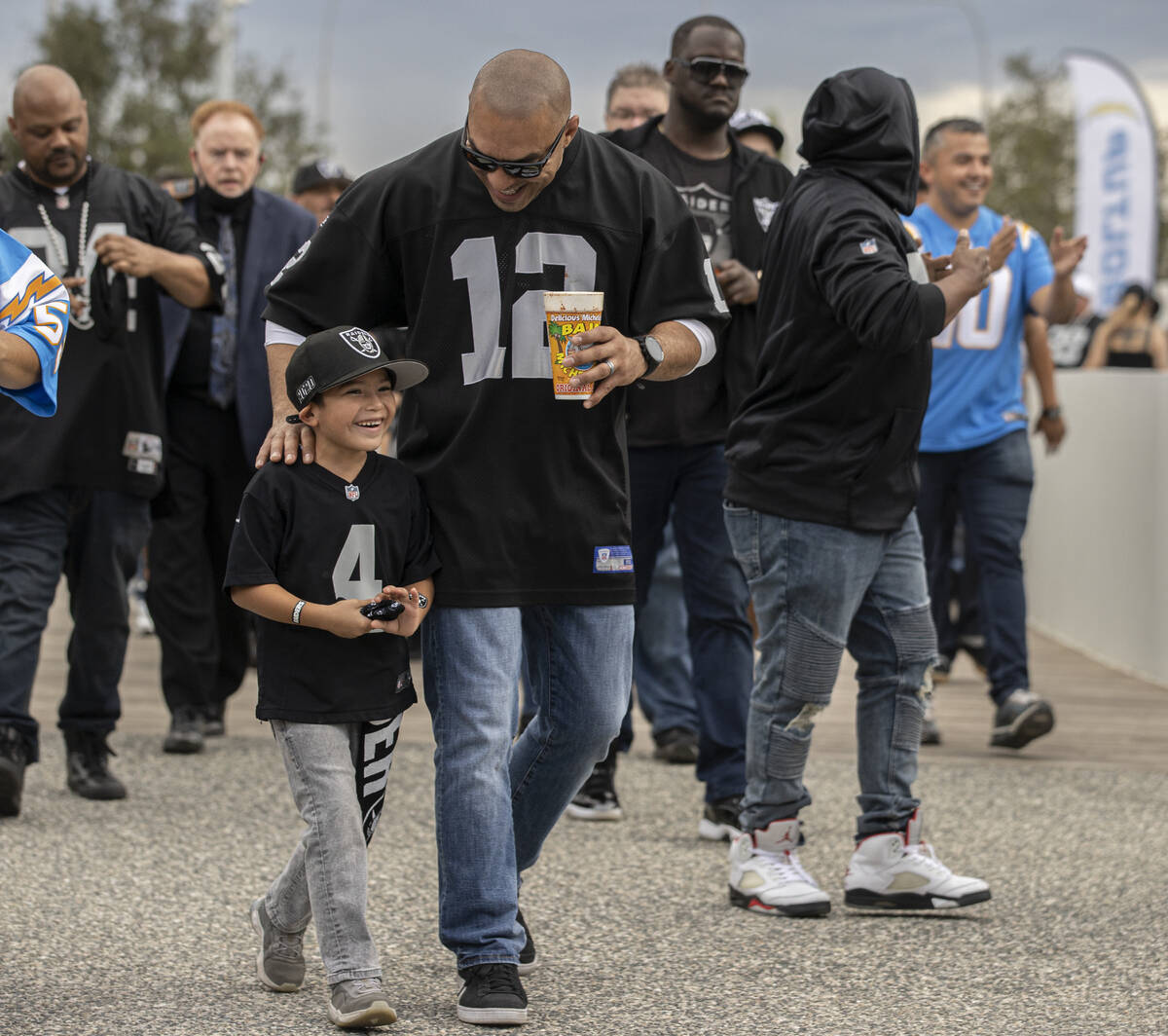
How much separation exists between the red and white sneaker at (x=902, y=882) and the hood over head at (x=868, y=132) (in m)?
1.66

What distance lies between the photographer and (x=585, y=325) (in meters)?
3.68

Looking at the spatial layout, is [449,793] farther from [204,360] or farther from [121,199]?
[204,360]

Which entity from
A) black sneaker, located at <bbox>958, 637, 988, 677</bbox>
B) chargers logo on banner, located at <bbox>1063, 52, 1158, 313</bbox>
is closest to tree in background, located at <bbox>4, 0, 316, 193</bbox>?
chargers logo on banner, located at <bbox>1063, 52, 1158, 313</bbox>

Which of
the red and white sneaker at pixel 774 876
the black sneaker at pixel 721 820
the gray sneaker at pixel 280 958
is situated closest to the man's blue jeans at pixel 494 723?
the gray sneaker at pixel 280 958

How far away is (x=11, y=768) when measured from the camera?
563 centimetres

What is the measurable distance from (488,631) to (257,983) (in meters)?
0.97

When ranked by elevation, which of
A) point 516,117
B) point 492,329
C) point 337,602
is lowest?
point 337,602

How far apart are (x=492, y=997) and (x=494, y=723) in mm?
558

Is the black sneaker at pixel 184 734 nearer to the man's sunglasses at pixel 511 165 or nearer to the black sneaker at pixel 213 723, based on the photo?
the black sneaker at pixel 213 723

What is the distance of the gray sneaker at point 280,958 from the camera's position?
3.99m

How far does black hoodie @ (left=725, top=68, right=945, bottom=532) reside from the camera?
4617mm

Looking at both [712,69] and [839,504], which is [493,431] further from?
[712,69]

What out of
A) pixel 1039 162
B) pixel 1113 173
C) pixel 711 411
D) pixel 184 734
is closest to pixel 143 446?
pixel 184 734

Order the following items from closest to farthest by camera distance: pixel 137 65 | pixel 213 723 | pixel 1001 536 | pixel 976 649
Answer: pixel 1001 536, pixel 213 723, pixel 976 649, pixel 137 65
